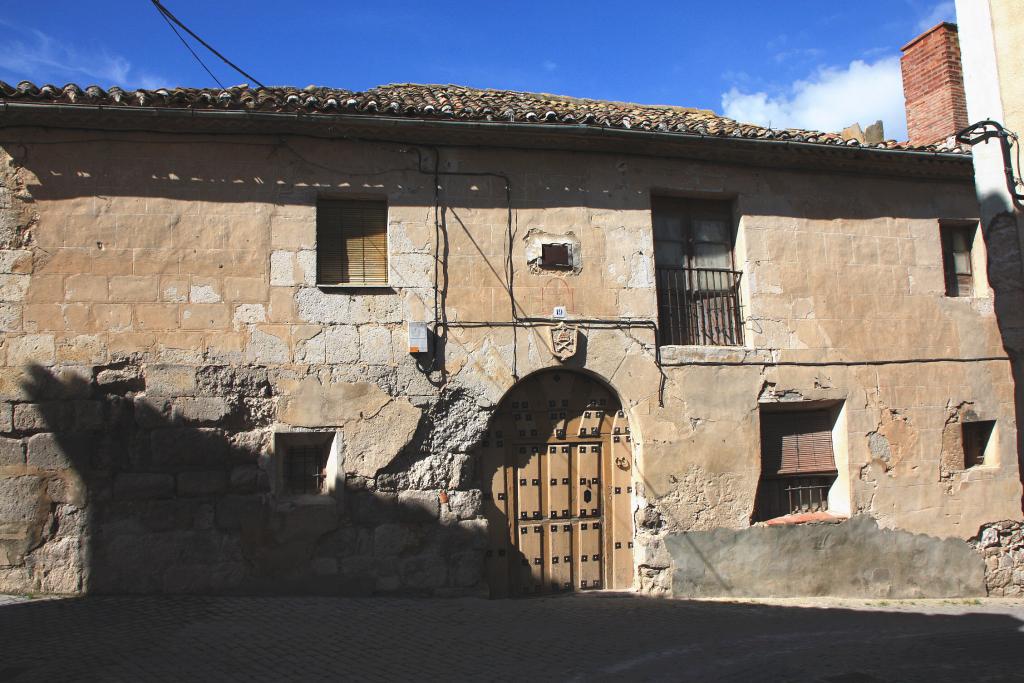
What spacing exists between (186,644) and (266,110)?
14.7ft

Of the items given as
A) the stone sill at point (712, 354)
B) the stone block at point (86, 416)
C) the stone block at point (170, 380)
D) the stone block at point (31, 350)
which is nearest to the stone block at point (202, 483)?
the stone block at point (170, 380)

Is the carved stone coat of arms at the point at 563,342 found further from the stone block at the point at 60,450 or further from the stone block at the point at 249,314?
the stone block at the point at 60,450

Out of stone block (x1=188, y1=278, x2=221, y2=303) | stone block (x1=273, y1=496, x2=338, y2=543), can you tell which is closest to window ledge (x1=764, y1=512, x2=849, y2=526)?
stone block (x1=273, y1=496, x2=338, y2=543)

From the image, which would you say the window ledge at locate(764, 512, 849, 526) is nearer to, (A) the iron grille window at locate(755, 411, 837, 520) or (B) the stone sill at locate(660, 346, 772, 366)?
(A) the iron grille window at locate(755, 411, 837, 520)

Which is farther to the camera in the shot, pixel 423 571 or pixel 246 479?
pixel 423 571

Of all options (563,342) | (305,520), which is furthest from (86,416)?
(563,342)

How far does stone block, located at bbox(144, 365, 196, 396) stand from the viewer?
672 cm

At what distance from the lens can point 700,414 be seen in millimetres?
7863

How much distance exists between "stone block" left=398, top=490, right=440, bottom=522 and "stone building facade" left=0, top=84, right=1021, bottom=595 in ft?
0.06

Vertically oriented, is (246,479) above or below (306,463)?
below

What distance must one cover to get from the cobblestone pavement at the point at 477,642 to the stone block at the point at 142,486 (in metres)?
0.85

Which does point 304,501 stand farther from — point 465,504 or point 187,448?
point 465,504

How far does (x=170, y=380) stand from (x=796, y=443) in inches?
252

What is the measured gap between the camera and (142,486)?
659 cm
